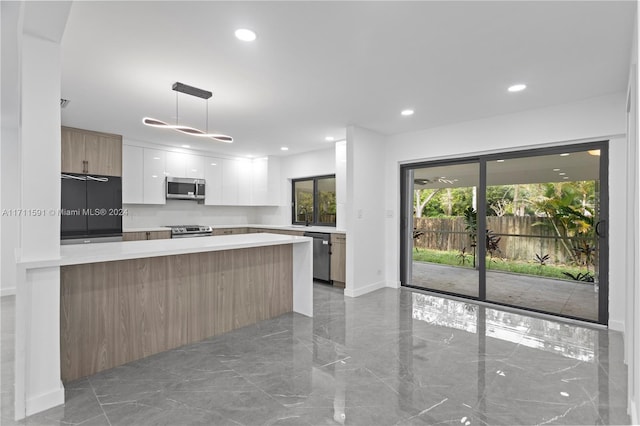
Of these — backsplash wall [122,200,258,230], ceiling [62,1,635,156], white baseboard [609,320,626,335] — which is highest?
ceiling [62,1,635,156]

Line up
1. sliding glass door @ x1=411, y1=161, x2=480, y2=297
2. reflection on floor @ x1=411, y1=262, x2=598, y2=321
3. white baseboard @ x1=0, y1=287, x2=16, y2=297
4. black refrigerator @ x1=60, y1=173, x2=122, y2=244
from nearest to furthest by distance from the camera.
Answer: reflection on floor @ x1=411, y1=262, x2=598, y2=321 < white baseboard @ x1=0, y1=287, x2=16, y2=297 < black refrigerator @ x1=60, y1=173, x2=122, y2=244 < sliding glass door @ x1=411, y1=161, x2=480, y2=297

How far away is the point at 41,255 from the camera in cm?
200

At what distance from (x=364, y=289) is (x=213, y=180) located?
3842 millimetres

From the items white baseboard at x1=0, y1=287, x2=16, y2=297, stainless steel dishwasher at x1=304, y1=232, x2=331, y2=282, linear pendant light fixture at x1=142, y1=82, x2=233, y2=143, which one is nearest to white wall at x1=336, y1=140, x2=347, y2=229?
stainless steel dishwasher at x1=304, y1=232, x2=331, y2=282

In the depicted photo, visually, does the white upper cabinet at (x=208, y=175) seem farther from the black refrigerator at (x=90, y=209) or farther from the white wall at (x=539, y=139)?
the white wall at (x=539, y=139)

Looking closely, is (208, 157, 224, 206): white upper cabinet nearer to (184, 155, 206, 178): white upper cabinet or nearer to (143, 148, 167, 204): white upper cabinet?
(184, 155, 206, 178): white upper cabinet

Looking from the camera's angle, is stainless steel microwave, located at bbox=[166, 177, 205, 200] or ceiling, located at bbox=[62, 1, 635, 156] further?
stainless steel microwave, located at bbox=[166, 177, 205, 200]

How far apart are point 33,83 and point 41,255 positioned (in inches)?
41.4

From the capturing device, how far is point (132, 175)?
5.50m

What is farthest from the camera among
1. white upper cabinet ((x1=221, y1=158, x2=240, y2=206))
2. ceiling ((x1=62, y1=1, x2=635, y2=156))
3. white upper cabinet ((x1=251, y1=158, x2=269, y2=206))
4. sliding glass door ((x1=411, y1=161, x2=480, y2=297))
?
white upper cabinet ((x1=251, y1=158, x2=269, y2=206))

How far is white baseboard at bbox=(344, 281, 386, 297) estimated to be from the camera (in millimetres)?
4633

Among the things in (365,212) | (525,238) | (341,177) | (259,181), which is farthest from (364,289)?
(259,181)

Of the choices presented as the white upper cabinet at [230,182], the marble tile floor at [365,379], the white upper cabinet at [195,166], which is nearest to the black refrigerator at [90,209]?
the white upper cabinet at [195,166]

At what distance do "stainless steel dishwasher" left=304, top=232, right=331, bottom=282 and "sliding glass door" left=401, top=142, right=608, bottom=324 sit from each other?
1.21 meters
